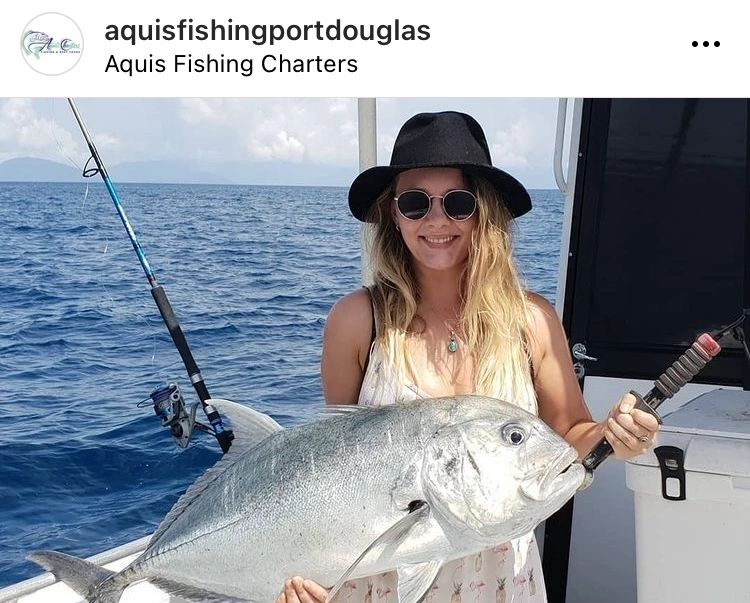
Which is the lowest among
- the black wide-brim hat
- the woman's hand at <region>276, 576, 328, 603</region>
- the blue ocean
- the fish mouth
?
the blue ocean

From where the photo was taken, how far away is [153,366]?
1142 centimetres

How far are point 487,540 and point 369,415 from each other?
0.36 meters

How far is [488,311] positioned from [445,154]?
38cm

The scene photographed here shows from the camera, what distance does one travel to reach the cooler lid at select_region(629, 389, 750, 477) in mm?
2191

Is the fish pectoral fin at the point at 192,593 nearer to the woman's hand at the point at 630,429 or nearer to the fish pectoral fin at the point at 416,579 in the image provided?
the fish pectoral fin at the point at 416,579

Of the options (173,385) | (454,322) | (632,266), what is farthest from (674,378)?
(173,385)

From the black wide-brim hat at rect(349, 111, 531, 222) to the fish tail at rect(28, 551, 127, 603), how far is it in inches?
43.4

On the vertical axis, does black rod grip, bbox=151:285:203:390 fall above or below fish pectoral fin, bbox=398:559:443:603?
below

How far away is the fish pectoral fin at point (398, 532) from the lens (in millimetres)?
1759

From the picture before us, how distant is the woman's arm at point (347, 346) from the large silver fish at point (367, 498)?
0.80 feet

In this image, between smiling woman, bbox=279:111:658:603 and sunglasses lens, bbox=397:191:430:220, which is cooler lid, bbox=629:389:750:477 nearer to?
smiling woman, bbox=279:111:658:603
